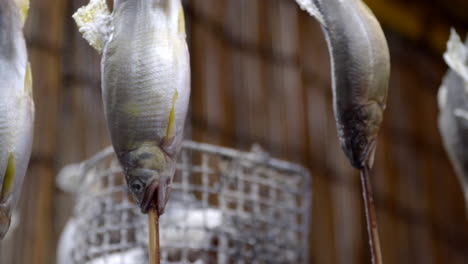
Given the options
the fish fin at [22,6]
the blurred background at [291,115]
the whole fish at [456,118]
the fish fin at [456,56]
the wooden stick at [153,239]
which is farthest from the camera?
the blurred background at [291,115]

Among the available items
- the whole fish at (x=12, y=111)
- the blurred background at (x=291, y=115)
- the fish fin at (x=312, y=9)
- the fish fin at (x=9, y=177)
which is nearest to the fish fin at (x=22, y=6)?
the whole fish at (x=12, y=111)

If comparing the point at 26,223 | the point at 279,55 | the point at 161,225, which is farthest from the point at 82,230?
the point at 279,55

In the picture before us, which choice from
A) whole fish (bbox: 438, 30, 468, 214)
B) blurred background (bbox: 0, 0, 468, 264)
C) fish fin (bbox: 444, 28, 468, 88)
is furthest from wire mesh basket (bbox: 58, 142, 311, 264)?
blurred background (bbox: 0, 0, 468, 264)

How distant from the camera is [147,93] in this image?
659mm

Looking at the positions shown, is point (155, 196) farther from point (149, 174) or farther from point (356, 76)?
point (356, 76)

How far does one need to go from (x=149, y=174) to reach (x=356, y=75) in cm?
23

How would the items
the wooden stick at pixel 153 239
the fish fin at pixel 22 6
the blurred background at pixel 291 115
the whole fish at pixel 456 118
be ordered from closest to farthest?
the wooden stick at pixel 153 239 < the fish fin at pixel 22 6 < the whole fish at pixel 456 118 < the blurred background at pixel 291 115

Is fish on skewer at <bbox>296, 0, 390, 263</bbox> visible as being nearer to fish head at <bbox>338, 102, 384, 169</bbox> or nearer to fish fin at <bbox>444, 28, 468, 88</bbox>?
fish head at <bbox>338, 102, 384, 169</bbox>

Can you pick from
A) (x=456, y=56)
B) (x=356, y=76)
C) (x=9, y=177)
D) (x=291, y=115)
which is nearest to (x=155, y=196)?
(x=9, y=177)

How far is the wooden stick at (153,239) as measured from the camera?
627 millimetres

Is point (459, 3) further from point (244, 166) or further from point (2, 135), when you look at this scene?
point (2, 135)

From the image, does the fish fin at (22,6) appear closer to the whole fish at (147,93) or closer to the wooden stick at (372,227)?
the whole fish at (147,93)

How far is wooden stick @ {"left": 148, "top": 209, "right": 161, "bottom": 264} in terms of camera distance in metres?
0.63

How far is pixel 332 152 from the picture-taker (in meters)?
2.58
